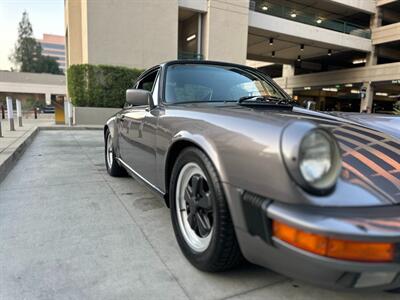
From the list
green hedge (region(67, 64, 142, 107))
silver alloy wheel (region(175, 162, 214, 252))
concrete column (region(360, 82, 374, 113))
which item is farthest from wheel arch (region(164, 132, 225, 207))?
concrete column (region(360, 82, 374, 113))

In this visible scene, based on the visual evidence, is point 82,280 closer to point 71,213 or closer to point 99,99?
point 71,213

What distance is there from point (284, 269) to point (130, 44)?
15070mm

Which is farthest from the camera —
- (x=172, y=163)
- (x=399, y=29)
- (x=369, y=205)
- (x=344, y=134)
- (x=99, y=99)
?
(x=399, y=29)

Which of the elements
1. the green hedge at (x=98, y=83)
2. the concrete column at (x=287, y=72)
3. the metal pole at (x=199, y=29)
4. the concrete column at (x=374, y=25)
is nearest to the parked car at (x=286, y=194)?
the green hedge at (x=98, y=83)

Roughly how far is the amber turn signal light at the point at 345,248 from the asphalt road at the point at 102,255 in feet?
2.19

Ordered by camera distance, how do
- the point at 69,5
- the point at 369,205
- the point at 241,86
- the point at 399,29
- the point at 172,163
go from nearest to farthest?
the point at 369,205 → the point at 172,163 → the point at 241,86 → the point at 69,5 → the point at 399,29

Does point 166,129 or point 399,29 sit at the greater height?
point 399,29

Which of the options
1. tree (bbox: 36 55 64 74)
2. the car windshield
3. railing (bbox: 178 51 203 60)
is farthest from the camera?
tree (bbox: 36 55 64 74)

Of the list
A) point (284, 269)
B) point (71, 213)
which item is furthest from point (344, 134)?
point (71, 213)

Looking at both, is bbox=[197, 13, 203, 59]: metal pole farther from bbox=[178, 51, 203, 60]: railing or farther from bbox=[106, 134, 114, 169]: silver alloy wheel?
bbox=[106, 134, 114, 169]: silver alloy wheel

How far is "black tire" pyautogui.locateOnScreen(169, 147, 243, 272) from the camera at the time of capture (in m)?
1.75

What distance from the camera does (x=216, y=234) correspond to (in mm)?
1808

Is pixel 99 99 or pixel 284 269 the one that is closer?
pixel 284 269

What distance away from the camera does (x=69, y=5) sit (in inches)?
747
